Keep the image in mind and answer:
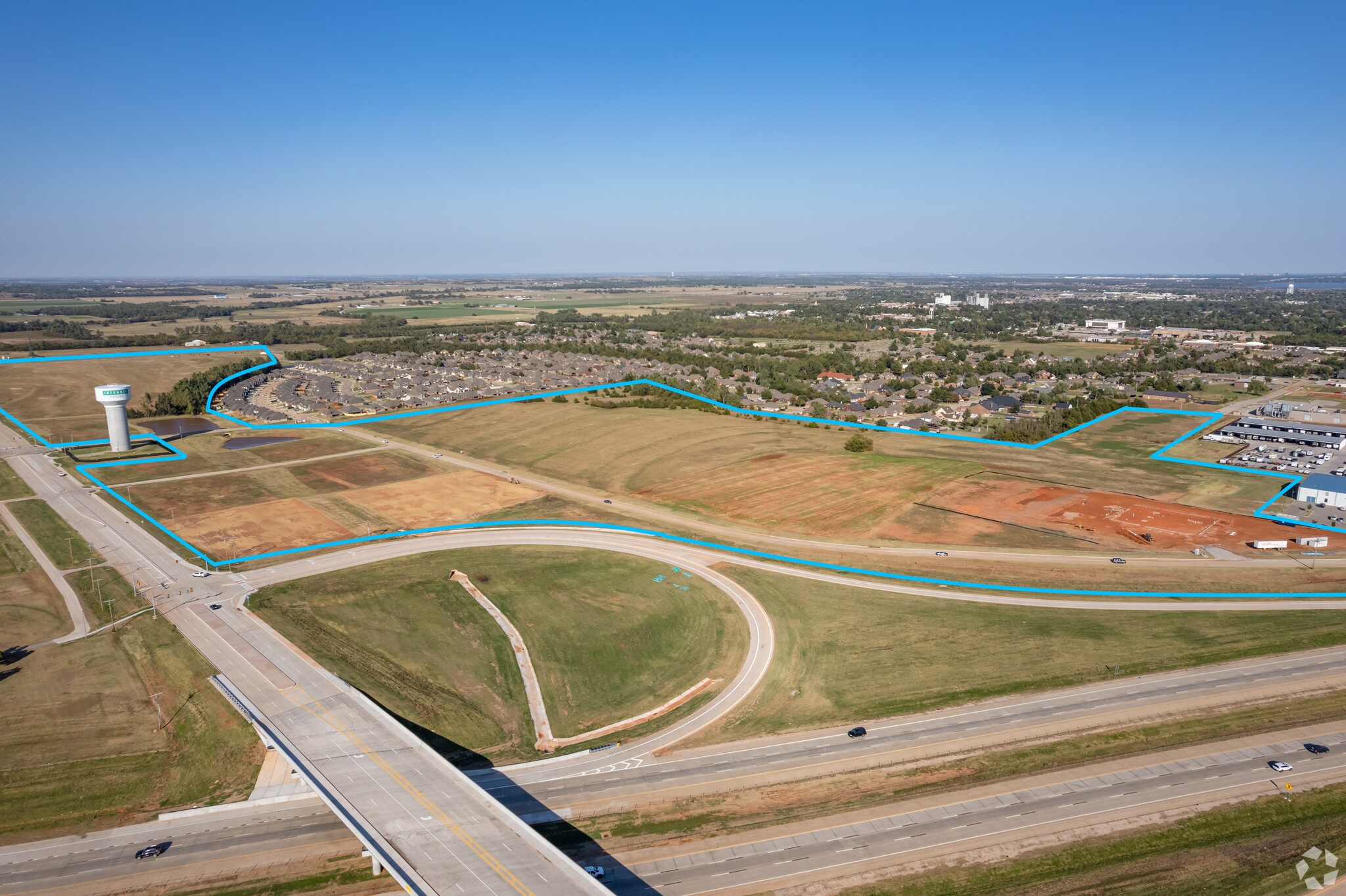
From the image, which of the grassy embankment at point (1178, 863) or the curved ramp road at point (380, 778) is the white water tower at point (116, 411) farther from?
the grassy embankment at point (1178, 863)

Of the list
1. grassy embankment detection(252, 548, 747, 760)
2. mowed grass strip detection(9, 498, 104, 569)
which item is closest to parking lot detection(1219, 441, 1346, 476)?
grassy embankment detection(252, 548, 747, 760)

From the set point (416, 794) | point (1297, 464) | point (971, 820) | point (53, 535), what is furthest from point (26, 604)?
point (1297, 464)

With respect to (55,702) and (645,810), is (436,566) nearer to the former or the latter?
(55,702)

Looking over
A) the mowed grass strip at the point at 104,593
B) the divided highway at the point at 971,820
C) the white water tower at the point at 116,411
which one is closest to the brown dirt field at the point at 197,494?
the mowed grass strip at the point at 104,593

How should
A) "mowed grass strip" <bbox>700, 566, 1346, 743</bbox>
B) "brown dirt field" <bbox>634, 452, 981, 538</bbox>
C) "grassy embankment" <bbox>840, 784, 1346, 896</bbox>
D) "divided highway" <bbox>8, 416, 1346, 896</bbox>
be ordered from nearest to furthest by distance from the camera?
"divided highway" <bbox>8, 416, 1346, 896</bbox> → "grassy embankment" <bbox>840, 784, 1346, 896</bbox> → "mowed grass strip" <bbox>700, 566, 1346, 743</bbox> → "brown dirt field" <bbox>634, 452, 981, 538</bbox>

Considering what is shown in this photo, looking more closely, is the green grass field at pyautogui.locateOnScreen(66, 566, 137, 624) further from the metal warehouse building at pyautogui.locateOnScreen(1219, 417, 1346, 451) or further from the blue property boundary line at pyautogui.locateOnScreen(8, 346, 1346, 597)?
the metal warehouse building at pyautogui.locateOnScreen(1219, 417, 1346, 451)

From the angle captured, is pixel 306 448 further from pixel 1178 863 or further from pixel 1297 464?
pixel 1297 464

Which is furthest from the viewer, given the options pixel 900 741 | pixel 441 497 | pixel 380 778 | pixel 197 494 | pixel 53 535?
pixel 441 497
